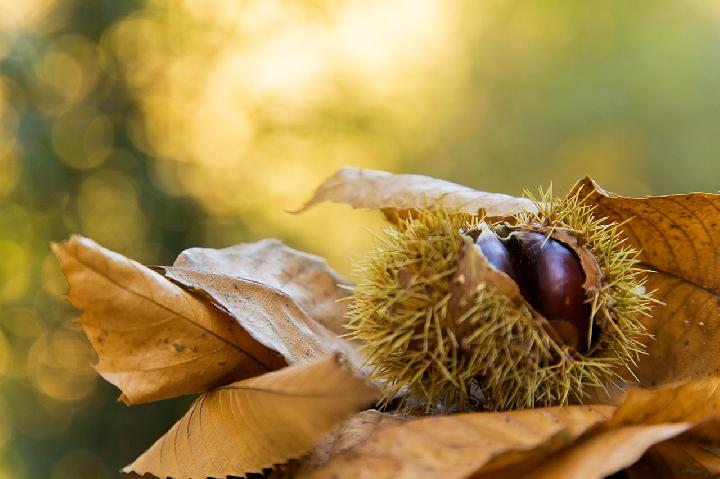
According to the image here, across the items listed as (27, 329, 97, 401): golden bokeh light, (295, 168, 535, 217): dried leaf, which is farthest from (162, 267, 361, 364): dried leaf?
(27, 329, 97, 401): golden bokeh light

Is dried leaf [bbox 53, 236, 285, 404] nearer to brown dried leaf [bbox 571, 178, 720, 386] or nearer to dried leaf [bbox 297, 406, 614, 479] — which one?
dried leaf [bbox 297, 406, 614, 479]

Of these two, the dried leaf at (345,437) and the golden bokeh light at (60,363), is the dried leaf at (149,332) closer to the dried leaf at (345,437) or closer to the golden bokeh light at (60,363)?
the dried leaf at (345,437)

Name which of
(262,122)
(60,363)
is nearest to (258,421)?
(60,363)

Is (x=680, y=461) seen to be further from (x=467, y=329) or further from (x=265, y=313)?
(x=265, y=313)

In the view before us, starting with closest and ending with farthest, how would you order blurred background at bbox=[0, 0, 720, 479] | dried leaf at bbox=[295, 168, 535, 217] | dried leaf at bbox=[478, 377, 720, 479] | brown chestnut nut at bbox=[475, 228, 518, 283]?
dried leaf at bbox=[478, 377, 720, 479] → brown chestnut nut at bbox=[475, 228, 518, 283] → dried leaf at bbox=[295, 168, 535, 217] → blurred background at bbox=[0, 0, 720, 479]

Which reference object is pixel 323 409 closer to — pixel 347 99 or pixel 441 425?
pixel 441 425

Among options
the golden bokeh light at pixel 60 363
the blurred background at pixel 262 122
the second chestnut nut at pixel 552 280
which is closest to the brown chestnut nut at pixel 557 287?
the second chestnut nut at pixel 552 280

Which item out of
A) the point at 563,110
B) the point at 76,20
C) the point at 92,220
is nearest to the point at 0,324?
the point at 92,220

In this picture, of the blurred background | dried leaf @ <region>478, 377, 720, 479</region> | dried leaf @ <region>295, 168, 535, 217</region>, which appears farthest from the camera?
the blurred background
